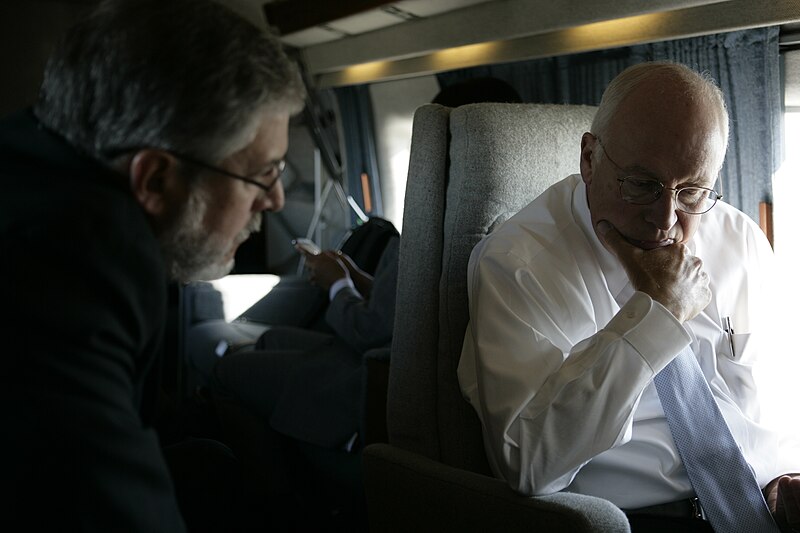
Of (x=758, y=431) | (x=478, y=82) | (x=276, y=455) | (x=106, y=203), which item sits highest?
(x=478, y=82)

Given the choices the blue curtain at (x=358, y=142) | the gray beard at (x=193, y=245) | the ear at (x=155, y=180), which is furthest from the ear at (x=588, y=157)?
the blue curtain at (x=358, y=142)

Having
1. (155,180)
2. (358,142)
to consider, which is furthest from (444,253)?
(358,142)

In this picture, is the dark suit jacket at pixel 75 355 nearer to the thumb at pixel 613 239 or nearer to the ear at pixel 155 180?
the ear at pixel 155 180

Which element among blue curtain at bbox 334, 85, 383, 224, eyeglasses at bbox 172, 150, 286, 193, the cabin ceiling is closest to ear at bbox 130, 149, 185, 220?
eyeglasses at bbox 172, 150, 286, 193

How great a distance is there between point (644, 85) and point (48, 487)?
4.56 feet

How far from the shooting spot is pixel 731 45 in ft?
7.66

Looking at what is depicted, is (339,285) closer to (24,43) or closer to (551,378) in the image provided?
(551,378)

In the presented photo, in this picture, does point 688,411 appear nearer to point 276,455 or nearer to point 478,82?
point 478,82

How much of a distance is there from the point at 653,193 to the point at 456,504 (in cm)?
78

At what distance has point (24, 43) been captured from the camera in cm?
444

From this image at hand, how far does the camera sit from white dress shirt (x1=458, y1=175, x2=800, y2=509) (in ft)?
4.83

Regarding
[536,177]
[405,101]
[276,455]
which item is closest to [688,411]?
[536,177]

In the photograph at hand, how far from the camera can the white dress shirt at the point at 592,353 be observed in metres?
1.47

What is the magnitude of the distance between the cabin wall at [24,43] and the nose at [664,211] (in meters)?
3.82
